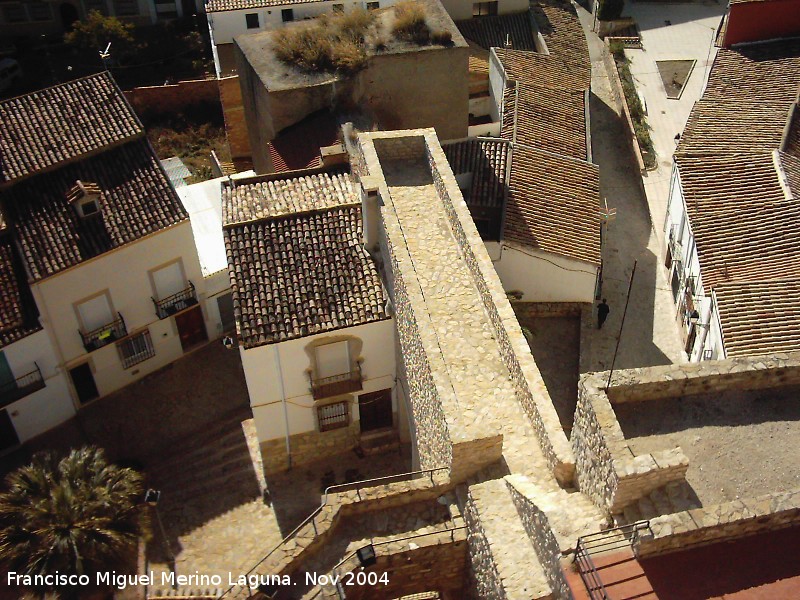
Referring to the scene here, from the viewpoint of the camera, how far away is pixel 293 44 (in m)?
29.2

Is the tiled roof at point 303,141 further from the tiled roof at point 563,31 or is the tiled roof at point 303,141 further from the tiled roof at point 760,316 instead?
the tiled roof at point 563,31

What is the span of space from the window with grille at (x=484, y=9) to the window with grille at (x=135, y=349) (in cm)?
2336

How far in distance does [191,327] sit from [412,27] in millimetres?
13495

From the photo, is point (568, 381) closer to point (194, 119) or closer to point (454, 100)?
point (454, 100)

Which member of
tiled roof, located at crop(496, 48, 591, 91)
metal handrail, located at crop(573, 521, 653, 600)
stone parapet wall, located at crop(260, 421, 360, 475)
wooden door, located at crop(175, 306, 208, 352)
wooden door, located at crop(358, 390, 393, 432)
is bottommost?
stone parapet wall, located at crop(260, 421, 360, 475)

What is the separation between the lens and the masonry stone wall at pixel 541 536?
13557 mm

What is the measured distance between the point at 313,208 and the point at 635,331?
12.9 metres

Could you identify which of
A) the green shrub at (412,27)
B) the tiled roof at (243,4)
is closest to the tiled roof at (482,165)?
the green shrub at (412,27)

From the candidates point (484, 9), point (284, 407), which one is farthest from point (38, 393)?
point (484, 9)

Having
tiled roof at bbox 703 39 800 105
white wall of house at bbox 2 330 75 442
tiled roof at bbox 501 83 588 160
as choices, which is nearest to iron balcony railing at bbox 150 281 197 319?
white wall of house at bbox 2 330 75 442

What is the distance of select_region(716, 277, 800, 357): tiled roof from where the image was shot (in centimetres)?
2275

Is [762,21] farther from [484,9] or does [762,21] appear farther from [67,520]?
[67,520]

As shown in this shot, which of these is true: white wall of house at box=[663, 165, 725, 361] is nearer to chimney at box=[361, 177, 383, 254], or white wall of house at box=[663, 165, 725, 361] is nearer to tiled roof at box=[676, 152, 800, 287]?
tiled roof at box=[676, 152, 800, 287]

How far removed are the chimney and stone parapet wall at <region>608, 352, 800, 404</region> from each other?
28.7 ft
